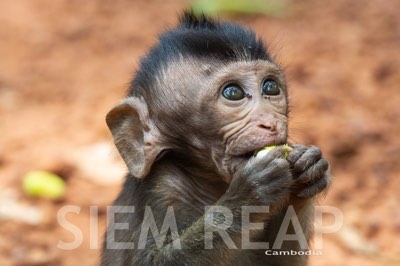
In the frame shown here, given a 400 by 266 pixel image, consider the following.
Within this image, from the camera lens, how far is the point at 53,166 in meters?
8.28

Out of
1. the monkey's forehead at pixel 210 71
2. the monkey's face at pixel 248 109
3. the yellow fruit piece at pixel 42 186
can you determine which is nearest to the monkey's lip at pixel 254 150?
the monkey's face at pixel 248 109

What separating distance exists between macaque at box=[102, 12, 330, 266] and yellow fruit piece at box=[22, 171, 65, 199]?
2.42 metres

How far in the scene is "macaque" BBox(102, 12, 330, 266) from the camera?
482cm

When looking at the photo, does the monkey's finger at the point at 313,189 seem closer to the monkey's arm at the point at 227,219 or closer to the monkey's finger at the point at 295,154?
the monkey's arm at the point at 227,219

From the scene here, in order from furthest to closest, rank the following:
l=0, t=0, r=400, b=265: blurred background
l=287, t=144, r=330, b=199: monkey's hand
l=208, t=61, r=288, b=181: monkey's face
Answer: l=0, t=0, r=400, b=265: blurred background → l=208, t=61, r=288, b=181: monkey's face → l=287, t=144, r=330, b=199: monkey's hand

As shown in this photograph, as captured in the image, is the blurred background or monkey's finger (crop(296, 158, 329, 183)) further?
the blurred background

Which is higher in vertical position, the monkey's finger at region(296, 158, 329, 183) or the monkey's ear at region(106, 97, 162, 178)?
the monkey's ear at region(106, 97, 162, 178)

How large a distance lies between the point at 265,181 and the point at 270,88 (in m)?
0.81

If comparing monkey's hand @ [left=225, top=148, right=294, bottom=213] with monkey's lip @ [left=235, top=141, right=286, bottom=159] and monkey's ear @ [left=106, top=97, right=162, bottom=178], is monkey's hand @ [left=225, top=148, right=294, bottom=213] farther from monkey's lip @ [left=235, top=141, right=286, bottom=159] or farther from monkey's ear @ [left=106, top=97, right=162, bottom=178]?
monkey's ear @ [left=106, top=97, right=162, bottom=178]

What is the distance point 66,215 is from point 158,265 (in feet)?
9.67

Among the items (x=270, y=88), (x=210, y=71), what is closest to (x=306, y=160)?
(x=270, y=88)

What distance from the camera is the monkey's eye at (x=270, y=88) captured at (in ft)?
17.3

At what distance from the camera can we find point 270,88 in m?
5.30

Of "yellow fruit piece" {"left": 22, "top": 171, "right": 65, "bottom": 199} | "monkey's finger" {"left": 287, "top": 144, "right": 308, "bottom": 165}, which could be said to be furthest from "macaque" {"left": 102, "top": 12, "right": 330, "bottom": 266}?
"yellow fruit piece" {"left": 22, "top": 171, "right": 65, "bottom": 199}
